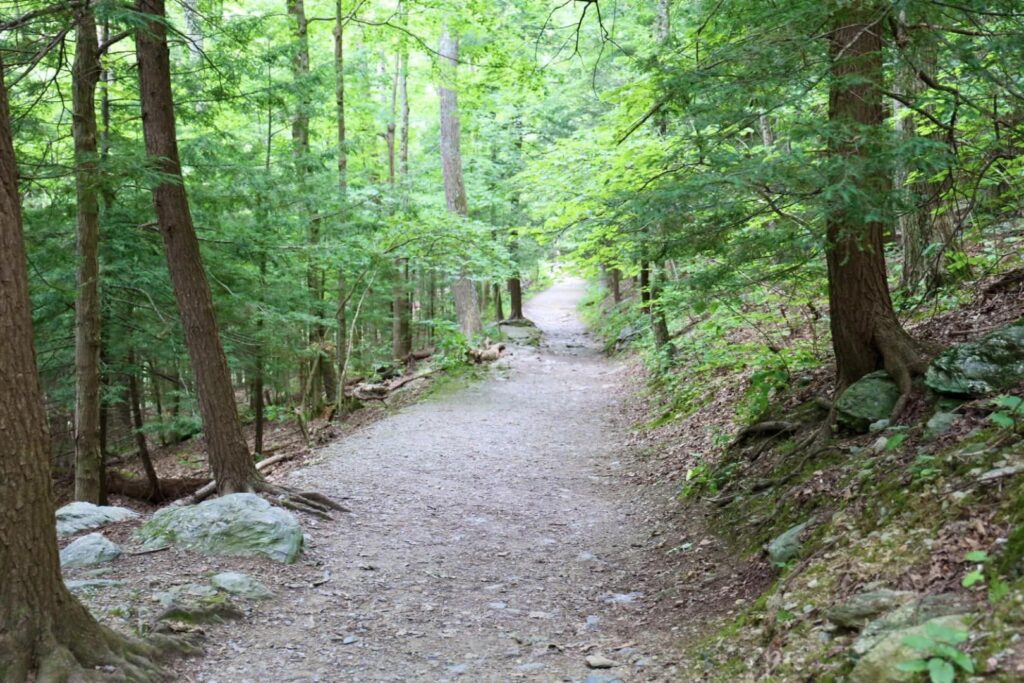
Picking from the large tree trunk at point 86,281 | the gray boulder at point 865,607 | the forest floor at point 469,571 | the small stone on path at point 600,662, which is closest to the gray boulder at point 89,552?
the forest floor at point 469,571

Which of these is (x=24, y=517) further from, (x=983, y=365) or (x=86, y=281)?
(x=983, y=365)

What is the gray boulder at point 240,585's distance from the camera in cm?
546

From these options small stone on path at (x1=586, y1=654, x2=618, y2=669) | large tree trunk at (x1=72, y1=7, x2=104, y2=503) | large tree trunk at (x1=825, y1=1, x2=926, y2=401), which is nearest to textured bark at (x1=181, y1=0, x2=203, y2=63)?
large tree trunk at (x1=72, y1=7, x2=104, y2=503)

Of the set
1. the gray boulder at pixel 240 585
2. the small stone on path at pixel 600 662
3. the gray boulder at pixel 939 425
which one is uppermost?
the gray boulder at pixel 939 425

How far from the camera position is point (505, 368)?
17562 millimetres

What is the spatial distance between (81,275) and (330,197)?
4.97 m

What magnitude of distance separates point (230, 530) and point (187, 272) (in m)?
2.72

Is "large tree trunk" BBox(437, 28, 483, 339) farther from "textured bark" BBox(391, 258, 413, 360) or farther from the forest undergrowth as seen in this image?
the forest undergrowth

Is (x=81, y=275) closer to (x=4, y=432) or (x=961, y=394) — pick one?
(x=4, y=432)

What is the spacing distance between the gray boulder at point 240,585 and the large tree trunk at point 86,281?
15.3 ft

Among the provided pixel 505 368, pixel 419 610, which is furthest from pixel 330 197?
pixel 419 610

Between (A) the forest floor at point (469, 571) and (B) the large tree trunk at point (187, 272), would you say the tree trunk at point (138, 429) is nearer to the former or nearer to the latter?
(A) the forest floor at point (469, 571)

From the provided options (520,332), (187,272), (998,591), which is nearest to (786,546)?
(998,591)

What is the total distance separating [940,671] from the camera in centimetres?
255
